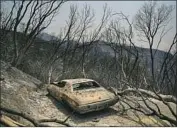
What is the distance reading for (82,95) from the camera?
30.3 ft

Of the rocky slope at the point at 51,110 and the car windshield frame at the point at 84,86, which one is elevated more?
→ the car windshield frame at the point at 84,86

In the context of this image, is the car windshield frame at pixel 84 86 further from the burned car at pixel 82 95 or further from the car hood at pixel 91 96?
the car hood at pixel 91 96

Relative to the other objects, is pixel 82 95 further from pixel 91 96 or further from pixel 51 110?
pixel 51 110

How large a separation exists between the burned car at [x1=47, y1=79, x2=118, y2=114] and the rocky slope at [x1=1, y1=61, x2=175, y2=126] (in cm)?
40

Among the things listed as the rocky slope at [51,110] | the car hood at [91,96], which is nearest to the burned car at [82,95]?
the car hood at [91,96]

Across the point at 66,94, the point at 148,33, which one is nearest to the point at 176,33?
the point at 148,33

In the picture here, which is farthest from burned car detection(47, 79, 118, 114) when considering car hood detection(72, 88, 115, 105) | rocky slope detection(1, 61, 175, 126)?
rocky slope detection(1, 61, 175, 126)

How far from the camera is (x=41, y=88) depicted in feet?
39.1

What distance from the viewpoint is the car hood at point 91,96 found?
888 centimetres

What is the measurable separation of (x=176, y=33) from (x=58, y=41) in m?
12.6

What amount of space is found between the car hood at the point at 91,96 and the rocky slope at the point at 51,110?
67 centimetres

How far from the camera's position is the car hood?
8.88 metres

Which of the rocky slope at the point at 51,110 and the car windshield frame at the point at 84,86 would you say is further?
the car windshield frame at the point at 84,86

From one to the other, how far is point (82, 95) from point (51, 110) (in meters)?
1.36
